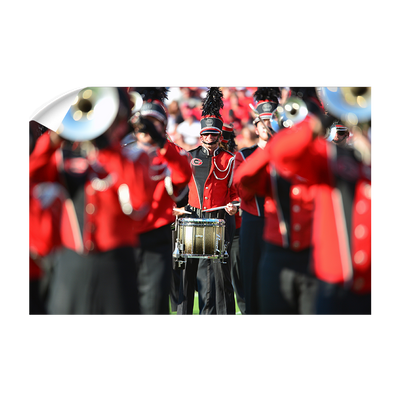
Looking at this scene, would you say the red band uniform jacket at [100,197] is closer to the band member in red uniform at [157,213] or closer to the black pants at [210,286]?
the band member in red uniform at [157,213]

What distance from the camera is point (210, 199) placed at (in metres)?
4.98

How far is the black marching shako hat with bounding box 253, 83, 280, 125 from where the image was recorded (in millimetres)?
4550

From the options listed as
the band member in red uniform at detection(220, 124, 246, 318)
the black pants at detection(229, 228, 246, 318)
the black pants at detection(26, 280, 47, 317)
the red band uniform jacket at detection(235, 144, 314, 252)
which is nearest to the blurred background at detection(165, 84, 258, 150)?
the band member in red uniform at detection(220, 124, 246, 318)

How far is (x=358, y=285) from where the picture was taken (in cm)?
441

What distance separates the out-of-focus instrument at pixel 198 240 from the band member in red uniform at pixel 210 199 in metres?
0.30

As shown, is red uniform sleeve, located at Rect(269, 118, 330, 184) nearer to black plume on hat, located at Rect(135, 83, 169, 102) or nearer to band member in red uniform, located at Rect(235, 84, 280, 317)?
band member in red uniform, located at Rect(235, 84, 280, 317)

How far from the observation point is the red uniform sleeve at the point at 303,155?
4258 millimetres

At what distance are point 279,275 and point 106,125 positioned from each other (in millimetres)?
1872

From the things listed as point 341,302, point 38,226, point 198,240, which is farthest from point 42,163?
point 341,302

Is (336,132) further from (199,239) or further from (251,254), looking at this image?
(199,239)

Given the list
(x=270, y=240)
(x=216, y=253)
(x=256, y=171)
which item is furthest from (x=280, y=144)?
(x=216, y=253)

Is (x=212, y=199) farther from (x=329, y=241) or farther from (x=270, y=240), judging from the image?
(x=329, y=241)

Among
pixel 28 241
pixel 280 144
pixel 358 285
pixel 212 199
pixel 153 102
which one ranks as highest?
pixel 153 102

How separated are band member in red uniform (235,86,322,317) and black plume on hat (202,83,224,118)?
599 millimetres
